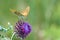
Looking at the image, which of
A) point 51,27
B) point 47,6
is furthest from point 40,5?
point 51,27

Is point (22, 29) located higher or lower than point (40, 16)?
lower

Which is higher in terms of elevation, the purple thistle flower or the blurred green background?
the blurred green background

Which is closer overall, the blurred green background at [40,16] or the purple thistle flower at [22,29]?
the purple thistle flower at [22,29]

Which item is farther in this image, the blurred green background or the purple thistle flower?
the blurred green background

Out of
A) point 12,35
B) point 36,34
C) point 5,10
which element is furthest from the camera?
point 5,10

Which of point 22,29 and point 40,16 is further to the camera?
point 40,16

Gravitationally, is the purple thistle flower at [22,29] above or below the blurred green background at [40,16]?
below

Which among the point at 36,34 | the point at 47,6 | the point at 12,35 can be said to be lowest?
the point at 12,35

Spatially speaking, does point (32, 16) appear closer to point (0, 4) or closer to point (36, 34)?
point (36, 34)
